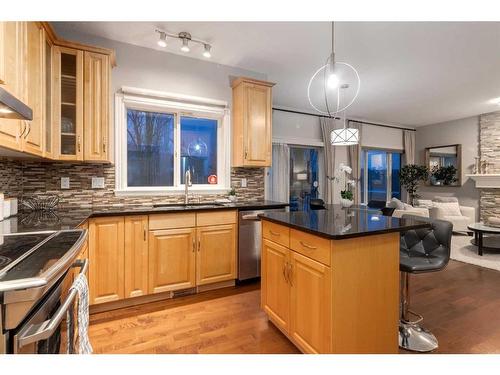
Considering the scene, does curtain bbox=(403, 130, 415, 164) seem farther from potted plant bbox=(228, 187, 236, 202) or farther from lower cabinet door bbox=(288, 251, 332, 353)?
lower cabinet door bbox=(288, 251, 332, 353)

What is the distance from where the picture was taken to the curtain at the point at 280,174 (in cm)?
535

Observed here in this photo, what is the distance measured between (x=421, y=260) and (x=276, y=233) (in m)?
1.07

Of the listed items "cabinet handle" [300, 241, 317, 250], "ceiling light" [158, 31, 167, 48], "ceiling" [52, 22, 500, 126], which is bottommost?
"cabinet handle" [300, 241, 317, 250]

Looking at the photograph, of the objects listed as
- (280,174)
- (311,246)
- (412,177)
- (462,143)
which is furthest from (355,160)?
(311,246)

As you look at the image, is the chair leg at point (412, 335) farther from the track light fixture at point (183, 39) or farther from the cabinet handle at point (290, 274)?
the track light fixture at point (183, 39)

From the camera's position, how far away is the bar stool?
183 cm

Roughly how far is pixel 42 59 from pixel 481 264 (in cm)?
567

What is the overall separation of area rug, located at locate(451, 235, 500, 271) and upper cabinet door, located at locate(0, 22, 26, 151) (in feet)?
17.6

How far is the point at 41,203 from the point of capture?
2.55 metres

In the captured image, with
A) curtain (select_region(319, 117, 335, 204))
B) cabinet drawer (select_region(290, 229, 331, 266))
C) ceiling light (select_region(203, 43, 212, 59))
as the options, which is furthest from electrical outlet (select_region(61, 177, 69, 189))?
curtain (select_region(319, 117, 335, 204))

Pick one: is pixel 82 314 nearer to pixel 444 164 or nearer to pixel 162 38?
pixel 162 38

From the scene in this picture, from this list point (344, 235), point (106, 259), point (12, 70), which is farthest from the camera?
point (106, 259)

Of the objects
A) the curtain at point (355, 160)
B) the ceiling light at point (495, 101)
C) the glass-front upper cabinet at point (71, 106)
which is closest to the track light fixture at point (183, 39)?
the glass-front upper cabinet at point (71, 106)

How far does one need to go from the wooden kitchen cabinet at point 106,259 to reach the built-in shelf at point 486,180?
7.25 metres
